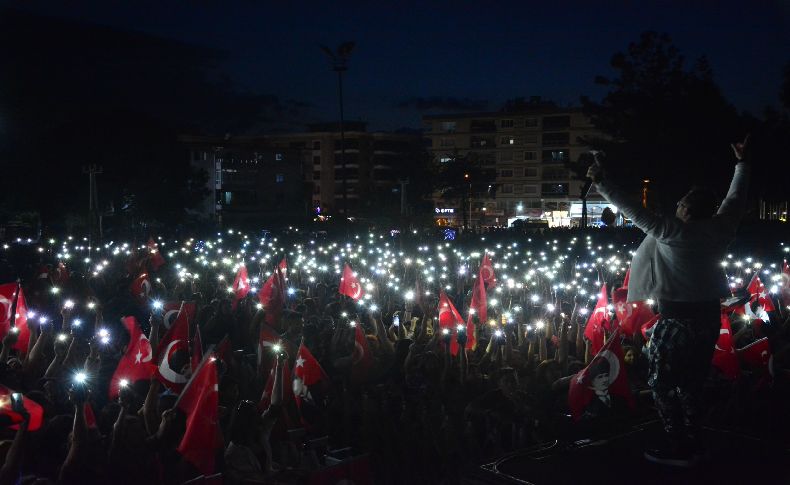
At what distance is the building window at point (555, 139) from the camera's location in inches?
3671

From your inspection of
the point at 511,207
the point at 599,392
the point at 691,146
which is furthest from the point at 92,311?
the point at 511,207

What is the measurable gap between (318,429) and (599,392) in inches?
94.1

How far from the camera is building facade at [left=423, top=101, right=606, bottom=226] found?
305 feet

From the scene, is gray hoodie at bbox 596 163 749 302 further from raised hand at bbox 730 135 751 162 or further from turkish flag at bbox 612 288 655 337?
turkish flag at bbox 612 288 655 337

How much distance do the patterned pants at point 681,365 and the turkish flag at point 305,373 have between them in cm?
319

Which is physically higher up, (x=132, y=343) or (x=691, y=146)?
(x=691, y=146)

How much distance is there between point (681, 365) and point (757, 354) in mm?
3709

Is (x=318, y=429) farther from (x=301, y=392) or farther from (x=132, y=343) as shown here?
(x=132, y=343)

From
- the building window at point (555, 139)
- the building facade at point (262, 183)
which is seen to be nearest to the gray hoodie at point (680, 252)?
the building facade at point (262, 183)

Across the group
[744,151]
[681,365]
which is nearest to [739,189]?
[744,151]

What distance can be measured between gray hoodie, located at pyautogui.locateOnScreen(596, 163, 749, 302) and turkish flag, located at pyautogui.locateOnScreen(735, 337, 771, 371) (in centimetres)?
355

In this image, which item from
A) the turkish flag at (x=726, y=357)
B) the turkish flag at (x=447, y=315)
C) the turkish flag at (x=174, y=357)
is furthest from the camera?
the turkish flag at (x=447, y=315)

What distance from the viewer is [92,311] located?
10.8 m

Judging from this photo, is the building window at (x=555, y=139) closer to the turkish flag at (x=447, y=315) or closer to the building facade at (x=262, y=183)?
the building facade at (x=262, y=183)
